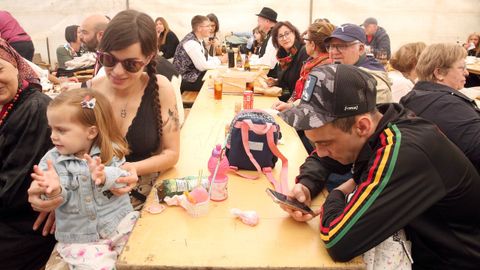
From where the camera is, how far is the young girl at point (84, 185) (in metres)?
1.74

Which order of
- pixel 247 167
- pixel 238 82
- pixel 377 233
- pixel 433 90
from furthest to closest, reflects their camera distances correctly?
pixel 238 82
pixel 433 90
pixel 247 167
pixel 377 233

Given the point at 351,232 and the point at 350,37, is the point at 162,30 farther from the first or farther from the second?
the point at 351,232

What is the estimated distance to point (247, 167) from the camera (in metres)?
2.21

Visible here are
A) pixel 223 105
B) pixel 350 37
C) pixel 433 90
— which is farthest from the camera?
pixel 223 105

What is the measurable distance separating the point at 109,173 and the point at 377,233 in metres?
1.11

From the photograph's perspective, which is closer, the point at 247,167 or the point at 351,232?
the point at 351,232

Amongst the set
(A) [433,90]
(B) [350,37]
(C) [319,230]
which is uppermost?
(B) [350,37]

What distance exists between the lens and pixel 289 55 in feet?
16.7

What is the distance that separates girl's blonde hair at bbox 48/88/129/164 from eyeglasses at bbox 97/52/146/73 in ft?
0.60

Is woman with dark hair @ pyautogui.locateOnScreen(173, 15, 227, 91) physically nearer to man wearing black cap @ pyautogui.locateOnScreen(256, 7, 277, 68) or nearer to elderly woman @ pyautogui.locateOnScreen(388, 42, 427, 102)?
man wearing black cap @ pyautogui.locateOnScreen(256, 7, 277, 68)

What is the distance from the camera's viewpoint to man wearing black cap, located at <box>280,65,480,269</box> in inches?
52.3

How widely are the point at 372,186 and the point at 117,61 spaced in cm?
137

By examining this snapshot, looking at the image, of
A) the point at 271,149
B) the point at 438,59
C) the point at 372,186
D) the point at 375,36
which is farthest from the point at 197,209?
the point at 375,36

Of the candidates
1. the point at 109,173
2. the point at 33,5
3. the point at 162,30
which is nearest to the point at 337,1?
the point at 162,30
